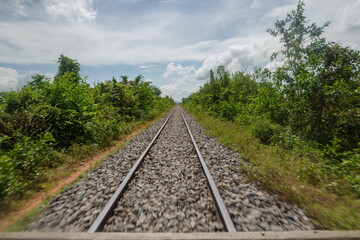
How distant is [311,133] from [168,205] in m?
5.80

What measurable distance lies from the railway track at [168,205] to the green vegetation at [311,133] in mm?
542

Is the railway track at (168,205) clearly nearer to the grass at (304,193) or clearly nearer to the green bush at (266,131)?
the grass at (304,193)

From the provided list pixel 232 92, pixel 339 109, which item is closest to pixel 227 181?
pixel 339 109

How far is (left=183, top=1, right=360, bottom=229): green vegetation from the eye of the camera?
2788mm

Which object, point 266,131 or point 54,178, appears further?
point 266,131

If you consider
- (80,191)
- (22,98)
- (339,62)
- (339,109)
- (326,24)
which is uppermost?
(326,24)

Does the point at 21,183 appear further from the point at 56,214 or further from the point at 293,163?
the point at 293,163

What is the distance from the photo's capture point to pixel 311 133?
546 cm

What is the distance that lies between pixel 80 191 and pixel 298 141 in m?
6.51

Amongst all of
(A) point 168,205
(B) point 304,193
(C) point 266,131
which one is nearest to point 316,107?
(C) point 266,131

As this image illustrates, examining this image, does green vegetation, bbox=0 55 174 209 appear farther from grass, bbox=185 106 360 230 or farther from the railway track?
grass, bbox=185 106 360 230

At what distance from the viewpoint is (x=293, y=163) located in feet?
12.8

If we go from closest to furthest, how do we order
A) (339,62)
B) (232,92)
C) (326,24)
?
(339,62) < (326,24) < (232,92)

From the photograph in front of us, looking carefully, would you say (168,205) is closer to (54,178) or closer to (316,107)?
(54,178)
